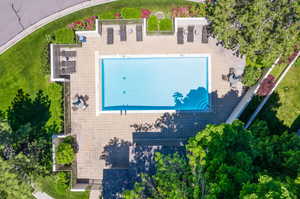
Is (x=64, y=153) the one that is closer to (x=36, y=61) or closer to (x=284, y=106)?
(x=36, y=61)

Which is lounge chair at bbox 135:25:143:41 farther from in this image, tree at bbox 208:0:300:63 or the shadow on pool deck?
the shadow on pool deck

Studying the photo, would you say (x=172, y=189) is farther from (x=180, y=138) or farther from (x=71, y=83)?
(x=71, y=83)

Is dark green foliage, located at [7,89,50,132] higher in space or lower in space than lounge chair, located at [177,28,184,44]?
lower

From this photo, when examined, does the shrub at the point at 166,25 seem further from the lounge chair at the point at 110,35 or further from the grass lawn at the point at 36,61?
the lounge chair at the point at 110,35

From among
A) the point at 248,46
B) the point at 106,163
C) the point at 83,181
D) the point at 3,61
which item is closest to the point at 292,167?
the point at 248,46

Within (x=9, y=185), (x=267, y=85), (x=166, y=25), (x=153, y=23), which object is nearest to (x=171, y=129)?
(x=267, y=85)

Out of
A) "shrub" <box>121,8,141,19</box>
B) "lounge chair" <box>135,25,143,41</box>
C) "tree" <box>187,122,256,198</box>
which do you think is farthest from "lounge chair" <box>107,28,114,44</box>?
"tree" <box>187,122,256,198</box>
